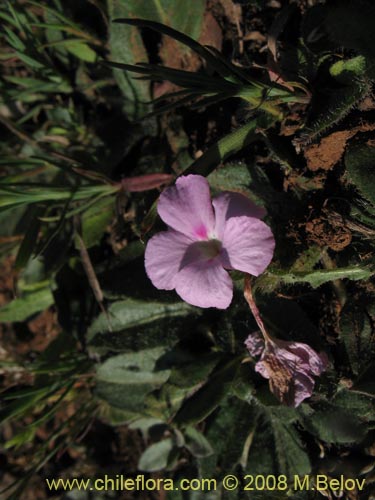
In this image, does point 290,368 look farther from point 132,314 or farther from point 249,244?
point 132,314

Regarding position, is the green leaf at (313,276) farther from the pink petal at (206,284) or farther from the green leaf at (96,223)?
the green leaf at (96,223)

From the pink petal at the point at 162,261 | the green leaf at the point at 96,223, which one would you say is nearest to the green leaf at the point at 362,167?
the pink petal at the point at 162,261

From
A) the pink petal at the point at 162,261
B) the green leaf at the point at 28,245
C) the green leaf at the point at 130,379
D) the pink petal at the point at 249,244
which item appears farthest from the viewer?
the green leaf at the point at 130,379

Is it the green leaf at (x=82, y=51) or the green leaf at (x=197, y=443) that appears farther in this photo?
the green leaf at (x=82, y=51)

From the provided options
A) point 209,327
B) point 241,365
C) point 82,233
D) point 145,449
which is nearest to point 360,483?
point 241,365

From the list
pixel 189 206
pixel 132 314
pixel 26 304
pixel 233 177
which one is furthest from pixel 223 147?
pixel 26 304

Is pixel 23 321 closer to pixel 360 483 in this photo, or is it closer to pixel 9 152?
pixel 9 152
